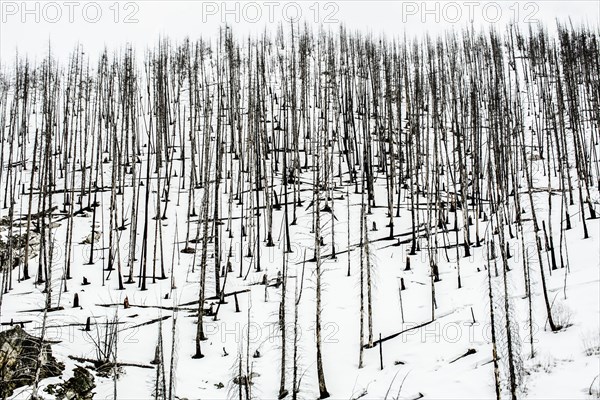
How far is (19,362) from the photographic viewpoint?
52.7 ft

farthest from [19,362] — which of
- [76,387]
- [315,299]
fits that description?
[315,299]

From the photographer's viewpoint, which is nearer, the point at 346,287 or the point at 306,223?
the point at 346,287

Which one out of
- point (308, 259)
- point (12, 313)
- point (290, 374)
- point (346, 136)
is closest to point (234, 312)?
point (290, 374)

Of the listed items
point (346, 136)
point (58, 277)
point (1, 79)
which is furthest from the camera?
point (1, 79)

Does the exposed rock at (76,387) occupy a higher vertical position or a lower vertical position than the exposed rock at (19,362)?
lower

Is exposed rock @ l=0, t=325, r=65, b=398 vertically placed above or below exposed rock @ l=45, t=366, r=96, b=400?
above

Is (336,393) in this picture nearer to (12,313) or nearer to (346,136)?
(12,313)

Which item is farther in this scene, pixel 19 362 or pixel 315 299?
pixel 315 299

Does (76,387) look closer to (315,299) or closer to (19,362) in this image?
(19,362)

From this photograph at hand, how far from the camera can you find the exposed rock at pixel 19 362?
1534 centimetres

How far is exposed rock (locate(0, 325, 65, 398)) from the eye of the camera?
50.3ft

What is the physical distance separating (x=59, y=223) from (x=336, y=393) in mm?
24885

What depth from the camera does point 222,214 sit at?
3441 cm

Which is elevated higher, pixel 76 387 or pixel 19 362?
pixel 19 362
